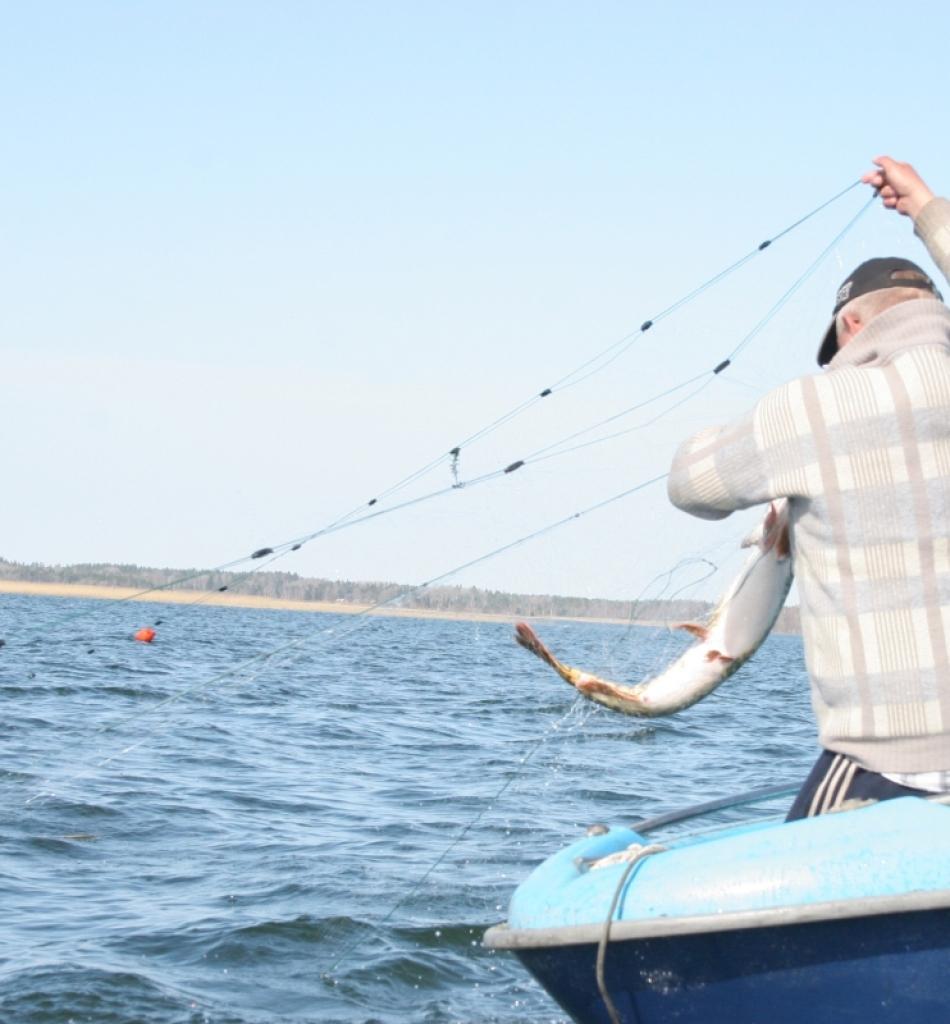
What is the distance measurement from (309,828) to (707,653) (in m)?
6.84

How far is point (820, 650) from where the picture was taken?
3.55 m

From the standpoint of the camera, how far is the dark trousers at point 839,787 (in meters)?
3.62

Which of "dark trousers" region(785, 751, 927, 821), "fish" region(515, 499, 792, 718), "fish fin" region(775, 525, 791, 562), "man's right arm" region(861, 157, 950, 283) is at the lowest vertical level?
"dark trousers" region(785, 751, 927, 821)

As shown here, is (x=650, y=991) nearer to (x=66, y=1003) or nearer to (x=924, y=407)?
(x=924, y=407)

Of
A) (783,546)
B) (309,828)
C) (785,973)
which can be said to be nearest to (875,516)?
(783,546)

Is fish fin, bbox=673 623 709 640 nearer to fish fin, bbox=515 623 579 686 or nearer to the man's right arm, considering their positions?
fish fin, bbox=515 623 579 686

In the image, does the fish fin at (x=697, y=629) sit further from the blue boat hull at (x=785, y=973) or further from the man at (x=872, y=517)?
the blue boat hull at (x=785, y=973)

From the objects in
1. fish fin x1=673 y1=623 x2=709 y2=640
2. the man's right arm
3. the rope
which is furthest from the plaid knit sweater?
fish fin x1=673 y1=623 x2=709 y2=640

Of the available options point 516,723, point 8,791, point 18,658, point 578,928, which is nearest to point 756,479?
point 578,928

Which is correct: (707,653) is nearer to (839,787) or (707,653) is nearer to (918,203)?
(839,787)

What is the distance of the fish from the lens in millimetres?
4570

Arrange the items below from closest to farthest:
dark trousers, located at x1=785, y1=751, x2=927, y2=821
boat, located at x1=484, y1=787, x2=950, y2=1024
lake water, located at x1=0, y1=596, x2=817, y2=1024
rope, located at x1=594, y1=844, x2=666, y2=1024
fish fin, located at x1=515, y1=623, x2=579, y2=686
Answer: boat, located at x1=484, y1=787, x2=950, y2=1024
dark trousers, located at x1=785, y1=751, x2=927, y2=821
rope, located at x1=594, y1=844, x2=666, y2=1024
fish fin, located at x1=515, y1=623, x2=579, y2=686
lake water, located at x1=0, y1=596, x2=817, y2=1024

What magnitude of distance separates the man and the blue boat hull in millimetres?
345

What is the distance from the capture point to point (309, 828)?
1098 centimetres
